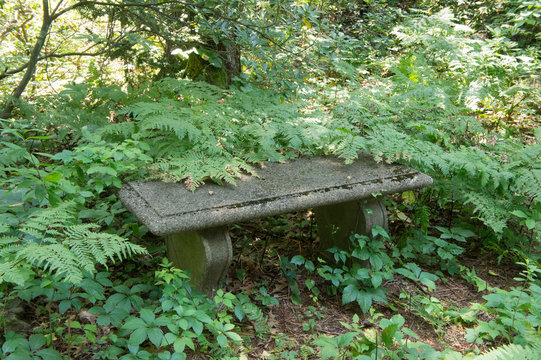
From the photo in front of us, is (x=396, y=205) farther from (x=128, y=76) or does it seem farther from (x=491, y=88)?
(x=128, y=76)

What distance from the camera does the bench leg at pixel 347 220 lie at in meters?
2.79

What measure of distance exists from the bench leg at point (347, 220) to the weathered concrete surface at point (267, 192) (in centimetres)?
26

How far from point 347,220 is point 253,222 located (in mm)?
901

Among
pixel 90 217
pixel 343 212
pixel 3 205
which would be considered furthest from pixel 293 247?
pixel 3 205

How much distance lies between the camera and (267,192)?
2.32 meters

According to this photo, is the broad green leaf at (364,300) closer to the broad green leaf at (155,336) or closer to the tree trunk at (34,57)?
the broad green leaf at (155,336)

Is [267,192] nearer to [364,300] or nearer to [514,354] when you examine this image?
[364,300]

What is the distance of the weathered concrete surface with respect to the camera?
79.4 inches

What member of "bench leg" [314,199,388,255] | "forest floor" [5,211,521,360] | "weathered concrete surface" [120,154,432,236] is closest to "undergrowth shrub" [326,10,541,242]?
"weathered concrete surface" [120,154,432,236]

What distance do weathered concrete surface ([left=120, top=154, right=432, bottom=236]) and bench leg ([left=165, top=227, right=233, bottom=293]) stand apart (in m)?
0.19

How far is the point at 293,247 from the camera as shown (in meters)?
3.21

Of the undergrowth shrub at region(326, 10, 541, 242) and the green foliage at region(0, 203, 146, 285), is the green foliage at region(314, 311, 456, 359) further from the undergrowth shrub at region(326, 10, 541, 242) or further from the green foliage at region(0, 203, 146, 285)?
the undergrowth shrub at region(326, 10, 541, 242)

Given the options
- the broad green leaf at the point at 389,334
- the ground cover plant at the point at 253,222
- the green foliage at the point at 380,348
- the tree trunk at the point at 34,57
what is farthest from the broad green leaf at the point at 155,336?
the tree trunk at the point at 34,57

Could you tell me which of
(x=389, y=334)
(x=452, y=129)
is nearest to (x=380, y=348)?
(x=389, y=334)
